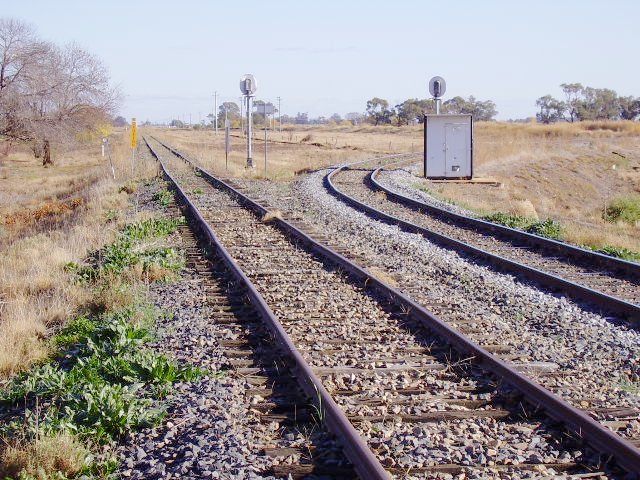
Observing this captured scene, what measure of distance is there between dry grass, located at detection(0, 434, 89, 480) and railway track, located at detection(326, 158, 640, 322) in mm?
6389

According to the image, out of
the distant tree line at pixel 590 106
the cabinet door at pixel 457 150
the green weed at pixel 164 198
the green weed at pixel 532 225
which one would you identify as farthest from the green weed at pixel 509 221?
the distant tree line at pixel 590 106

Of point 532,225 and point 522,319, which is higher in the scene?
point 532,225

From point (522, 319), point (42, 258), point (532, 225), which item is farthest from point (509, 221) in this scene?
point (42, 258)

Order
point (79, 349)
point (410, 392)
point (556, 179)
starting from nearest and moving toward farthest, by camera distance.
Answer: point (410, 392) < point (79, 349) < point (556, 179)

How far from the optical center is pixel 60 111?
53.9 m

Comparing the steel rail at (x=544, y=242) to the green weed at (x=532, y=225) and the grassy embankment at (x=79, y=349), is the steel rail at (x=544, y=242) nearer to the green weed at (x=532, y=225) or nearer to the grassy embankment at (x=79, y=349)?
the green weed at (x=532, y=225)

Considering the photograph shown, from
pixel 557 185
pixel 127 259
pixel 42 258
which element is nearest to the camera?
pixel 127 259

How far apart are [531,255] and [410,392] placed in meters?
7.96

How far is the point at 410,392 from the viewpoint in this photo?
22.0ft

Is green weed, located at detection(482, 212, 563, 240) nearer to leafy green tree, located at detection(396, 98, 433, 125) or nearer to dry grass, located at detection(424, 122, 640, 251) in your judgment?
dry grass, located at detection(424, 122, 640, 251)

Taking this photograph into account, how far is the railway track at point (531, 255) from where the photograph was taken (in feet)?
34.9

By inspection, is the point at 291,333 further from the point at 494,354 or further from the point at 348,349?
the point at 494,354

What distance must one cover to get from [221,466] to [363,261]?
25.9 feet

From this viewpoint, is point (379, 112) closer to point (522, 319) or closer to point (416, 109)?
point (416, 109)
